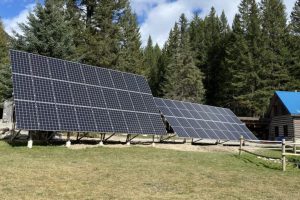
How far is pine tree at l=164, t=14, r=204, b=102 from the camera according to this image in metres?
67.1

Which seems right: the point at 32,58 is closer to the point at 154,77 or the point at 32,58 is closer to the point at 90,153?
the point at 90,153

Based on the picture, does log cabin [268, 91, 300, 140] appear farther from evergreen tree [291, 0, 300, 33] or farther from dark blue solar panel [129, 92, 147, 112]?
dark blue solar panel [129, 92, 147, 112]

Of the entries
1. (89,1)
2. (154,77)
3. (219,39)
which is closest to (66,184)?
(89,1)

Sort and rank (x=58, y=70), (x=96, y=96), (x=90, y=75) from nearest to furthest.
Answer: (x=58, y=70) → (x=96, y=96) → (x=90, y=75)

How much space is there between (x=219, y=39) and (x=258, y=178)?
228ft

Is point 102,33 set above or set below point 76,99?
above

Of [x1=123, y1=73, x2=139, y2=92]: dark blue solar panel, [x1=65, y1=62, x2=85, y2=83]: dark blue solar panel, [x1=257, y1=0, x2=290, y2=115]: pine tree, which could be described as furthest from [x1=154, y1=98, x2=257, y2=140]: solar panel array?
[x1=257, y1=0, x2=290, y2=115]: pine tree

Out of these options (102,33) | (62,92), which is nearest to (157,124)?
(62,92)

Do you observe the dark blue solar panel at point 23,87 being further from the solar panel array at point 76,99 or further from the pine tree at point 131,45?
the pine tree at point 131,45

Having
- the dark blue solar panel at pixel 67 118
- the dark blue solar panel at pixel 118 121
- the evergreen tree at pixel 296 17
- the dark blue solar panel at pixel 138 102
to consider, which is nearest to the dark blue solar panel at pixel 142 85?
the dark blue solar panel at pixel 138 102

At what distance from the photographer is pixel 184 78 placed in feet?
223

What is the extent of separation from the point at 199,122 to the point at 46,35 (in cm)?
1722

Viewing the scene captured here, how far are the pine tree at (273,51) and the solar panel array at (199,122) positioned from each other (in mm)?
27289

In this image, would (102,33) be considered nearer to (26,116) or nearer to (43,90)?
(43,90)
